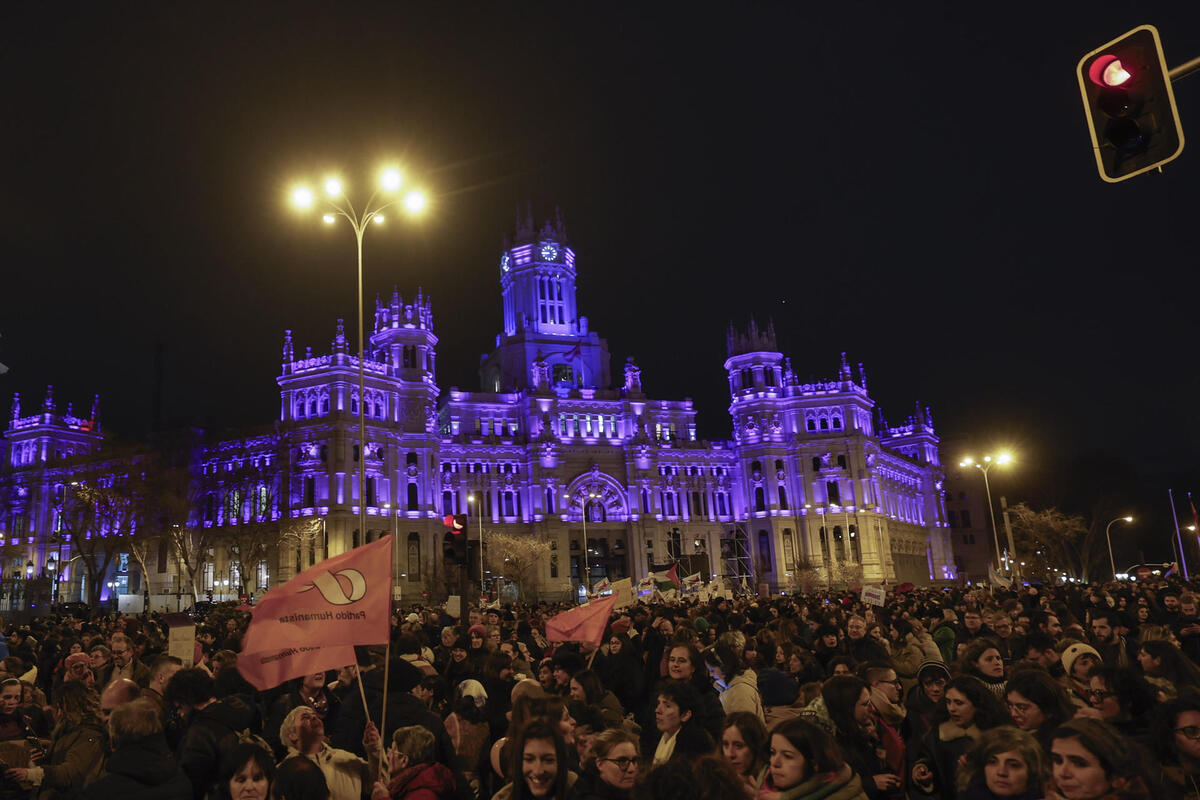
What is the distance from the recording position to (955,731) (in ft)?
23.0

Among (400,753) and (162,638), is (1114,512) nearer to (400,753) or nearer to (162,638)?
(162,638)

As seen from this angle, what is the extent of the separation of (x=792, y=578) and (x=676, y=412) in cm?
2034

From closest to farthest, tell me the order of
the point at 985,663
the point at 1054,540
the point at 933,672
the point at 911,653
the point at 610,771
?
the point at 610,771 < the point at 933,672 < the point at 985,663 < the point at 911,653 < the point at 1054,540

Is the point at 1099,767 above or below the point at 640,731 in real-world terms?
above

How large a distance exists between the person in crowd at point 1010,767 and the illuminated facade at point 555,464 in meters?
68.7

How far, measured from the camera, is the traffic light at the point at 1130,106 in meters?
7.63

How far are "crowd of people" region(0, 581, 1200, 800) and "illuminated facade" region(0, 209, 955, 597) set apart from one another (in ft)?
208

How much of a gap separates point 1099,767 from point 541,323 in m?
95.5

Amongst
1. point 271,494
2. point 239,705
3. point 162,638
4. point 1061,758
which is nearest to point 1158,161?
point 1061,758

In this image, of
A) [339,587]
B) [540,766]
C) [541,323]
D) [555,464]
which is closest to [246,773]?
[540,766]

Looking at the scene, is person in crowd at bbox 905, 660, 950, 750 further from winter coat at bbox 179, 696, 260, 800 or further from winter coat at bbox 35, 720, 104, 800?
winter coat at bbox 35, 720, 104, 800

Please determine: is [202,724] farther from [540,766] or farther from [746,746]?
[746,746]

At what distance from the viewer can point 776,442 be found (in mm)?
90438

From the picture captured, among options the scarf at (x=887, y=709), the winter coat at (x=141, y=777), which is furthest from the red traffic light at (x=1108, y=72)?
the winter coat at (x=141, y=777)
